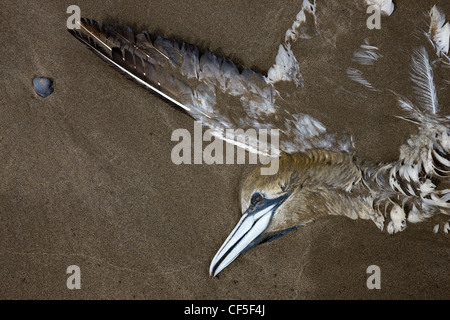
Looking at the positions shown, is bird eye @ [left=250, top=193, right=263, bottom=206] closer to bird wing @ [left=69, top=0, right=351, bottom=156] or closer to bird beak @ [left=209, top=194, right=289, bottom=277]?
bird beak @ [left=209, top=194, right=289, bottom=277]

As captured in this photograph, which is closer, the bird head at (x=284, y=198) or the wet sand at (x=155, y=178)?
the bird head at (x=284, y=198)

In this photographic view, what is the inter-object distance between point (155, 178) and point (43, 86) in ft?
3.69

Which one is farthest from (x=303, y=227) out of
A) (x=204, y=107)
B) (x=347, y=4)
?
(x=347, y=4)

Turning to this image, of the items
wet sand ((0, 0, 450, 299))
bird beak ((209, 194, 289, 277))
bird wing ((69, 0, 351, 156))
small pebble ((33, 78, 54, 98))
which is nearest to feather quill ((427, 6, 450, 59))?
wet sand ((0, 0, 450, 299))

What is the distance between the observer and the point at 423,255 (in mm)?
2740

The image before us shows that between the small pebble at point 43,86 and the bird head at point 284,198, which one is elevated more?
the small pebble at point 43,86

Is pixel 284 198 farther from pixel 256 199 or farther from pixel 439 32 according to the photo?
pixel 439 32

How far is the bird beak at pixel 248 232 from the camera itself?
254cm

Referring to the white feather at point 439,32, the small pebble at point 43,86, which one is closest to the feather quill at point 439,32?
the white feather at point 439,32

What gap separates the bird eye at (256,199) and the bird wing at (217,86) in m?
0.33

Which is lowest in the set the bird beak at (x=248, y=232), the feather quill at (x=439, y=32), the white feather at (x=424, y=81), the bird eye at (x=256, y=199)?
the bird beak at (x=248, y=232)

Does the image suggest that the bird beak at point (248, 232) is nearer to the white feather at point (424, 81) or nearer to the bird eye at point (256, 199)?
the bird eye at point (256, 199)

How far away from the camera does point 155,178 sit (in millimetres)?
2809

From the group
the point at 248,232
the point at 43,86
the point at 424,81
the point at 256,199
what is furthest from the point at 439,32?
the point at 43,86
